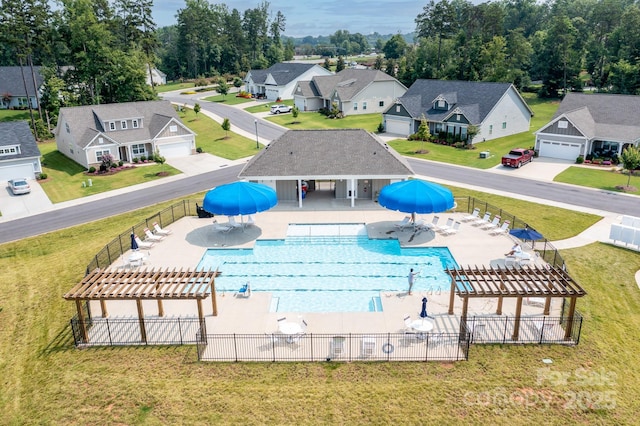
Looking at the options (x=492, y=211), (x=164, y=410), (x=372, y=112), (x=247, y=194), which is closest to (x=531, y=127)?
(x=372, y=112)

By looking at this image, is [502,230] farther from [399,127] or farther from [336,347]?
[399,127]

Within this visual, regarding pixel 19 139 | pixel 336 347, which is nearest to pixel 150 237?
pixel 336 347

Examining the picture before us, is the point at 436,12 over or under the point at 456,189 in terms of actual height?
over

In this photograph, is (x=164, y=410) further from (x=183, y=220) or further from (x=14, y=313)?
(x=183, y=220)

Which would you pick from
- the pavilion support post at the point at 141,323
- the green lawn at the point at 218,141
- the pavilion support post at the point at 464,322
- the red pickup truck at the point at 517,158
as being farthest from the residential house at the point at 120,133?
the pavilion support post at the point at 464,322

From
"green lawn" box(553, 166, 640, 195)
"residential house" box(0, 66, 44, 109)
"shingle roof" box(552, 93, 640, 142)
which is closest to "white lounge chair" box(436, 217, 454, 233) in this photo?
"green lawn" box(553, 166, 640, 195)

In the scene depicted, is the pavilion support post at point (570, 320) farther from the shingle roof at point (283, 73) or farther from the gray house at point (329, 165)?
the shingle roof at point (283, 73)
